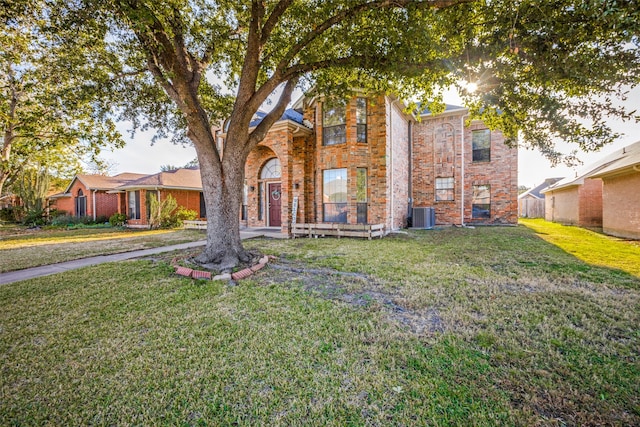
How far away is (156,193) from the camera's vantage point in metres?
16.9

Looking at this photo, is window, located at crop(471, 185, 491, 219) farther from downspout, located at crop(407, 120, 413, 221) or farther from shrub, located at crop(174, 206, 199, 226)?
shrub, located at crop(174, 206, 199, 226)

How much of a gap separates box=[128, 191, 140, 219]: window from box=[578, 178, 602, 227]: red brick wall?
89.4 feet

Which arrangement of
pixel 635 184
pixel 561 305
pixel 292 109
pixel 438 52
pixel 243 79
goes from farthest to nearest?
pixel 292 109, pixel 635 184, pixel 243 79, pixel 438 52, pixel 561 305

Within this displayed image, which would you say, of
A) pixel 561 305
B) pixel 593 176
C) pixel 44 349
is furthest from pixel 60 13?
pixel 593 176

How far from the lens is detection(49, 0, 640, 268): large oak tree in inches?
Answer: 166

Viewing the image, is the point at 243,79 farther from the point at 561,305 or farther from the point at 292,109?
the point at 292,109

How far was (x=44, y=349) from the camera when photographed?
2.72m

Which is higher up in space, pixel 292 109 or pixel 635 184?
pixel 292 109

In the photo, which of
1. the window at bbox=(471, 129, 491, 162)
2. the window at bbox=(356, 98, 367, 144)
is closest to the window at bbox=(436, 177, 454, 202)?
the window at bbox=(471, 129, 491, 162)

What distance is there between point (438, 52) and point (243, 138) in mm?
4338

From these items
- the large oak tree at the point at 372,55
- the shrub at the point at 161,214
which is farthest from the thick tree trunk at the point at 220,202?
the shrub at the point at 161,214

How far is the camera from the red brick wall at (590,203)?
1434cm

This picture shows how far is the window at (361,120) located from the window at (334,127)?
20.9 inches

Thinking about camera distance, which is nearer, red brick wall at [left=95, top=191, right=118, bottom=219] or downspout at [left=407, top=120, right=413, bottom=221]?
downspout at [left=407, top=120, right=413, bottom=221]
